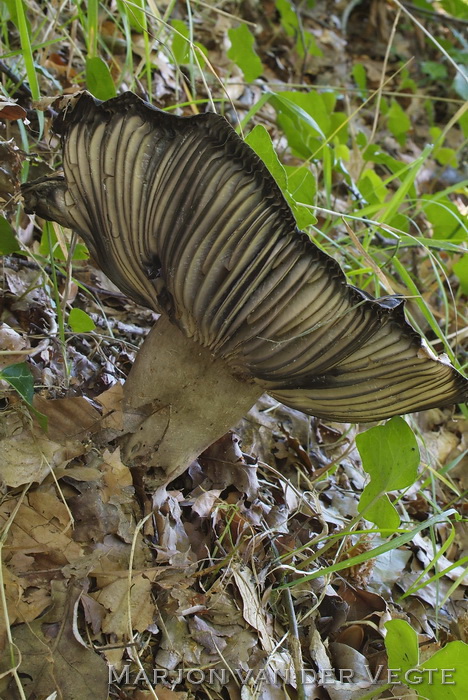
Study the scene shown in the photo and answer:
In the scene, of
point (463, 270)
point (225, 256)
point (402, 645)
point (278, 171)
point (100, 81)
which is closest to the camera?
point (225, 256)

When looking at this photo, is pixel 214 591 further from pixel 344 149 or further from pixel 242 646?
pixel 344 149

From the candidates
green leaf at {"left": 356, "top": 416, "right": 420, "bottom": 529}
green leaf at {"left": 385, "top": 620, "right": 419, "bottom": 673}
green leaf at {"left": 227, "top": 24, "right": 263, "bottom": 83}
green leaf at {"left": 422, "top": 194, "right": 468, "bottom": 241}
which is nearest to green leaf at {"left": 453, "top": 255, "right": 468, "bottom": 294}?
green leaf at {"left": 422, "top": 194, "right": 468, "bottom": 241}

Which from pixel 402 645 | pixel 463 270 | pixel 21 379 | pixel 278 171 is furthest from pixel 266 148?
pixel 402 645

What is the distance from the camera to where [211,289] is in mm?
1496

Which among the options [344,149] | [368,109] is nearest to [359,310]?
[344,149]

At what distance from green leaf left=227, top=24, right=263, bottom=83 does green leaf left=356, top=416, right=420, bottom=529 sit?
231cm

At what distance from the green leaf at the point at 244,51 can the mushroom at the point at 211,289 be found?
198 cm


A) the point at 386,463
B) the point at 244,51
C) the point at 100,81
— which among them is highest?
the point at 244,51

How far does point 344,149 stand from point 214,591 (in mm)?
2992

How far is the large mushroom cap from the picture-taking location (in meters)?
1.30

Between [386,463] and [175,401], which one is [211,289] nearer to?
[175,401]

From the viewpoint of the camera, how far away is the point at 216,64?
471 centimetres

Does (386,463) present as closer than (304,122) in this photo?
Yes

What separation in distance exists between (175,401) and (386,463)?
0.70 meters
